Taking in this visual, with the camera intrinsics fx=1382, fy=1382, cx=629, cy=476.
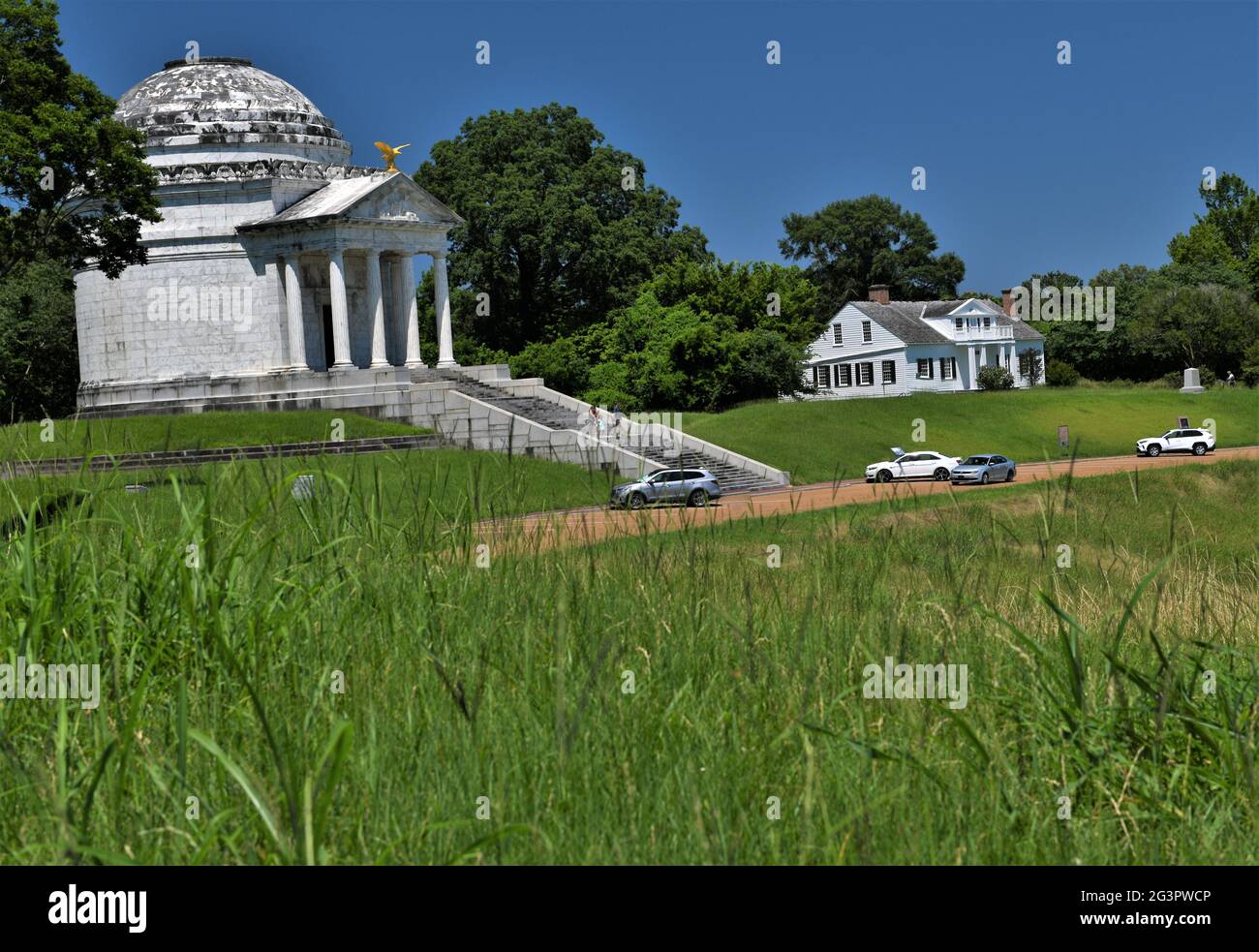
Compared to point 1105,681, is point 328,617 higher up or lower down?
higher up

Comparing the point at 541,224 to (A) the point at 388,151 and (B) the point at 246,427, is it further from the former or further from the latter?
(B) the point at 246,427

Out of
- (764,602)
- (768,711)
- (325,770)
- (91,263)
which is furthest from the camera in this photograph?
(91,263)

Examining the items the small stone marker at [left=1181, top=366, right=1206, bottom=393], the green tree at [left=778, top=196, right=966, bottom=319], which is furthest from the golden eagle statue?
the green tree at [left=778, top=196, right=966, bottom=319]

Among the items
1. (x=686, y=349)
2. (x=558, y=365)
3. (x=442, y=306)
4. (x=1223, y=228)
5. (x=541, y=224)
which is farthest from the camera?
(x=1223, y=228)

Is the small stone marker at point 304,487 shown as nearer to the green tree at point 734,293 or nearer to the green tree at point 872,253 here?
the green tree at point 734,293

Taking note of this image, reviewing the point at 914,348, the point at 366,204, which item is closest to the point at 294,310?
the point at 366,204

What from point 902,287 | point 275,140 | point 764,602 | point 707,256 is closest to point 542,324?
point 707,256

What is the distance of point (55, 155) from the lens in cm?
3575

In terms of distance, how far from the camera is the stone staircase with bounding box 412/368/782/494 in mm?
40656

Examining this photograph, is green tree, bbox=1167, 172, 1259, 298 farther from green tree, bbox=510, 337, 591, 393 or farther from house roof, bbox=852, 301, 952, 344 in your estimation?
green tree, bbox=510, 337, 591, 393

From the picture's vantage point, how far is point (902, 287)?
116 metres

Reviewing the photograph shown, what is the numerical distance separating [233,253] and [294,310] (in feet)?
10.3
